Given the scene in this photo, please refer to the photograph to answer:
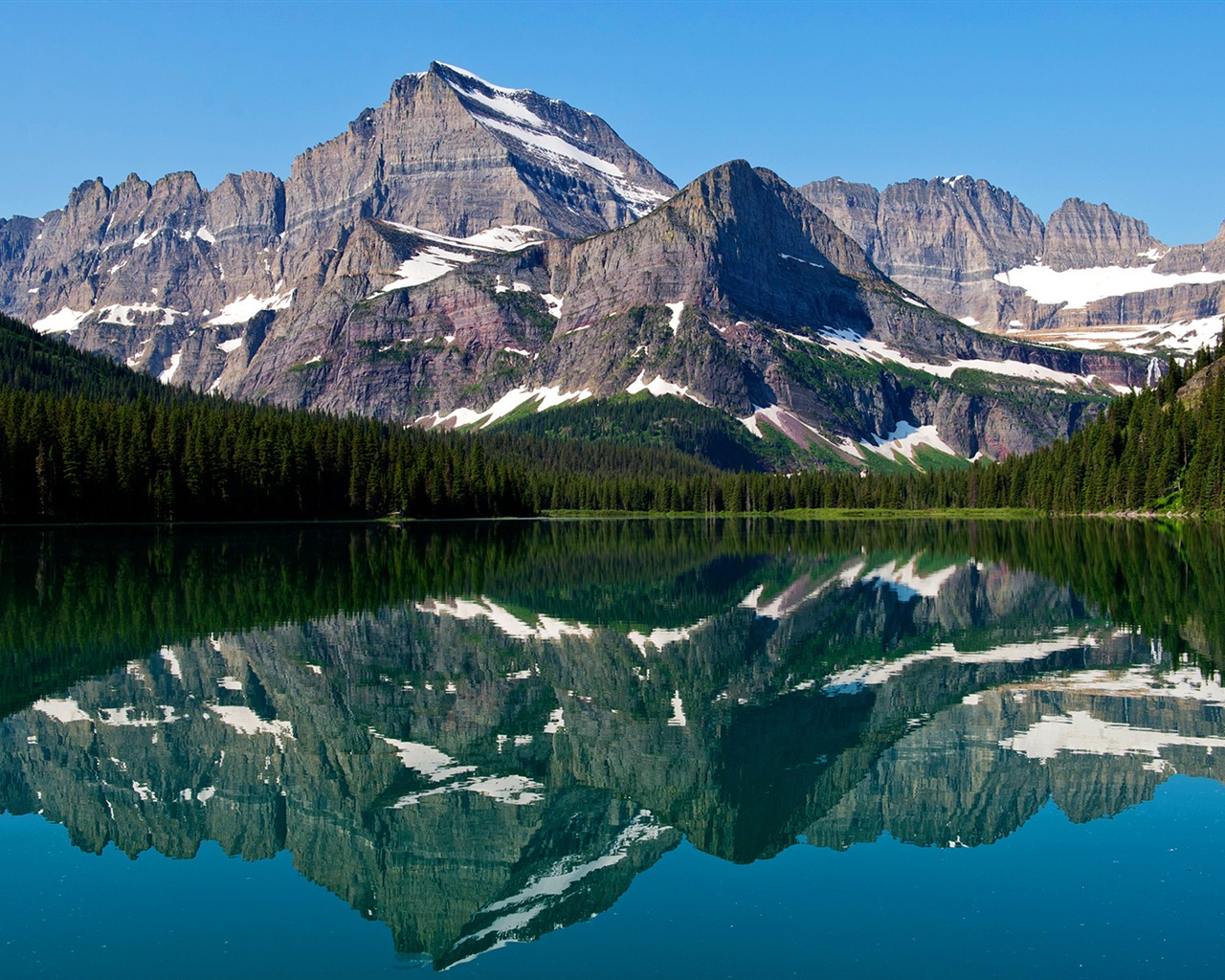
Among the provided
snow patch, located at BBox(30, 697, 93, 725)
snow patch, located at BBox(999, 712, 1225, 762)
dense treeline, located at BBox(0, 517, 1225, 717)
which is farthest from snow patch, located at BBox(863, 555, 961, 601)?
snow patch, located at BBox(30, 697, 93, 725)

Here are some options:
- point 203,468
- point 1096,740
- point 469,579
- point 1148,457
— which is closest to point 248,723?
point 1096,740

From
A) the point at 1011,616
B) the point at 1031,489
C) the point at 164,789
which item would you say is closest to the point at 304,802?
the point at 164,789

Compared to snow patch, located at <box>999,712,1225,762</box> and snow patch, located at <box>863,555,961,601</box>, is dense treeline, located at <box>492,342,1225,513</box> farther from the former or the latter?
snow patch, located at <box>999,712,1225,762</box>

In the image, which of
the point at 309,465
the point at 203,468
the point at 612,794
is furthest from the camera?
the point at 309,465

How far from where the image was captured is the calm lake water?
12.4 m

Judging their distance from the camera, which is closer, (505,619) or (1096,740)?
(1096,740)

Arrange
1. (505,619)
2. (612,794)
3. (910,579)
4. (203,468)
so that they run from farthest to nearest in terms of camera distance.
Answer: (203,468)
(910,579)
(505,619)
(612,794)

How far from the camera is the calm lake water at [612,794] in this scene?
12430mm

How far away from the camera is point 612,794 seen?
17844mm

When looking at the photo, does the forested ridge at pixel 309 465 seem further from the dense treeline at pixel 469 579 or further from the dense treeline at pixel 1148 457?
the dense treeline at pixel 469 579

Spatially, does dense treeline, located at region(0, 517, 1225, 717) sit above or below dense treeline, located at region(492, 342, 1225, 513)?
below

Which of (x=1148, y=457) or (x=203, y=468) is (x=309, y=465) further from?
(x=1148, y=457)

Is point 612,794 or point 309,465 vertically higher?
point 309,465

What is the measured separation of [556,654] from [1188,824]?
60.0ft
